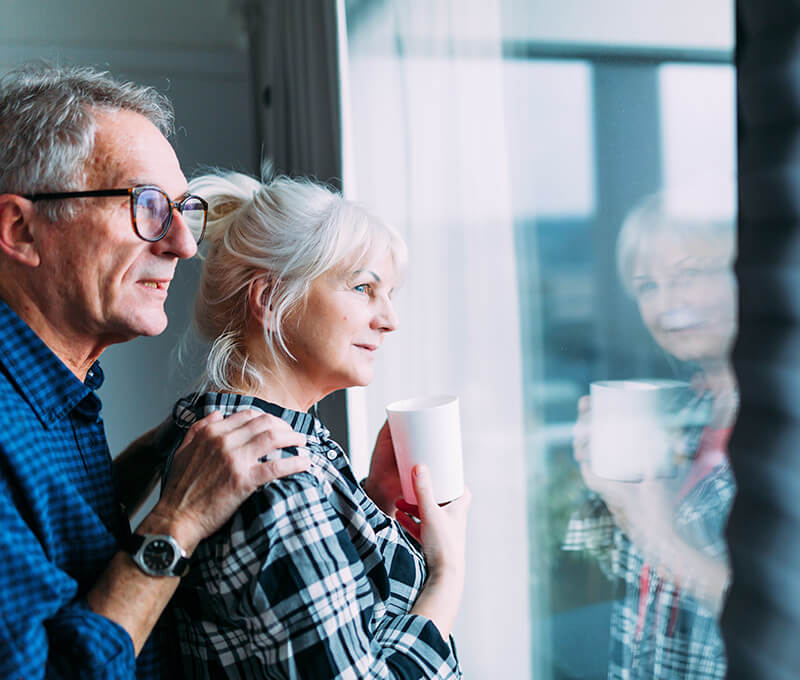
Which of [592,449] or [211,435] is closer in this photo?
[211,435]

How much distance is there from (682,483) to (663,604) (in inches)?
9.7

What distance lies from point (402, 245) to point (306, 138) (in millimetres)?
1261

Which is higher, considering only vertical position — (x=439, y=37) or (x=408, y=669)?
(x=439, y=37)

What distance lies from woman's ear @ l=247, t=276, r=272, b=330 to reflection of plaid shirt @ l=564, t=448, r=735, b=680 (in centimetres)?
72

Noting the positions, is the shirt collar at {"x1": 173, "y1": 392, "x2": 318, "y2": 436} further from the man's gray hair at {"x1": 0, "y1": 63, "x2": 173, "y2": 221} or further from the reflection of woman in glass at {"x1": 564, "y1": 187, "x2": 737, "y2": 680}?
the reflection of woman in glass at {"x1": 564, "y1": 187, "x2": 737, "y2": 680}

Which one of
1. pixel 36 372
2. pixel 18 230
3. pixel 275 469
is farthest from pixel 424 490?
pixel 18 230

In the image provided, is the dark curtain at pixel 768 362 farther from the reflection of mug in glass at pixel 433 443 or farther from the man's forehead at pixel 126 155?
the man's forehead at pixel 126 155

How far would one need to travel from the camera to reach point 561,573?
5.42 ft

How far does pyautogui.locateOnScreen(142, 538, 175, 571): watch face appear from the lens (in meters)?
0.93

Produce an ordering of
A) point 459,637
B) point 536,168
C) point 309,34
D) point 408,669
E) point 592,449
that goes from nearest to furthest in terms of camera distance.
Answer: point 408,669, point 592,449, point 536,168, point 459,637, point 309,34

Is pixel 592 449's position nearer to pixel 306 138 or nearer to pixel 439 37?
pixel 439 37

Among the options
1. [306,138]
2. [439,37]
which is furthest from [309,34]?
[439,37]

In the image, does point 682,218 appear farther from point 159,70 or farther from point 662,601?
point 159,70

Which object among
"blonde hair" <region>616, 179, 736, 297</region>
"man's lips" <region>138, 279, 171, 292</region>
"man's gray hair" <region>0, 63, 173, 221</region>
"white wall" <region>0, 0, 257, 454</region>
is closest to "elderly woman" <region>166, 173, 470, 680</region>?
"man's lips" <region>138, 279, 171, 292</region>
